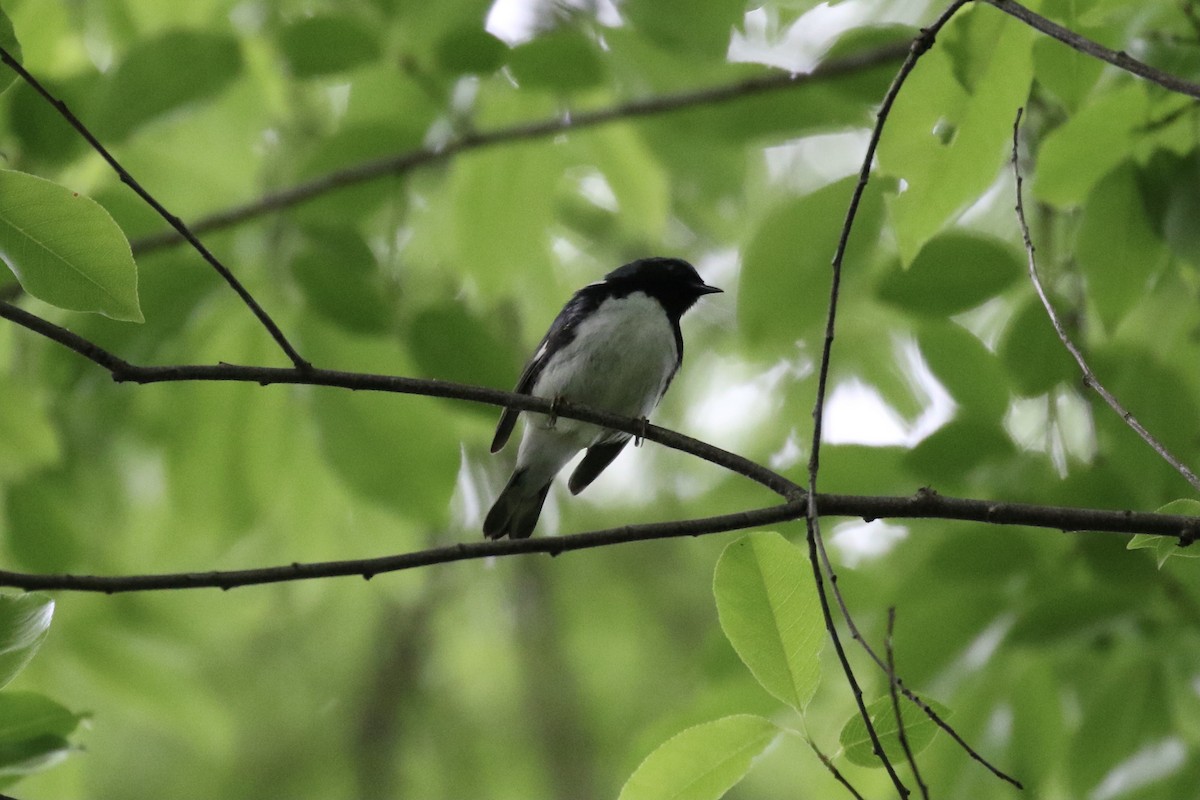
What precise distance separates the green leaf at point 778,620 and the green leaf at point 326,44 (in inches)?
87.2

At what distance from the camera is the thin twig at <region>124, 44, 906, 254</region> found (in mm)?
3777

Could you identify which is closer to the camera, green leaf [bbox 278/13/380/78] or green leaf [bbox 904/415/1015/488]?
green leaf [bbox 904/415/1015/488]

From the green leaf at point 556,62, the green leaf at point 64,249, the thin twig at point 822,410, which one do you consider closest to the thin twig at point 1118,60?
the thin twig at point 822,410

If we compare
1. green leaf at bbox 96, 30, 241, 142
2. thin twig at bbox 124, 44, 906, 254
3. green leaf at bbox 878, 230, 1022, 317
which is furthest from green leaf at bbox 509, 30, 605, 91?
green leaf at bbox 878, 230, 1022, 317

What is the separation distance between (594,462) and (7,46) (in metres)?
3.18

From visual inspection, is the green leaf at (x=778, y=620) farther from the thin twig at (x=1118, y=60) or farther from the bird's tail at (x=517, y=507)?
the bird's tail at (x=517, y=507)

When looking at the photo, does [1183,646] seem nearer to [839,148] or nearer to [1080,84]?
[1080,84]

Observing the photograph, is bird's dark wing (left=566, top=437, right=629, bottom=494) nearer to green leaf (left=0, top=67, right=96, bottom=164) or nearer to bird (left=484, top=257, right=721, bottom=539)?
bird (left=484, top=257, right=721, bottom=539)

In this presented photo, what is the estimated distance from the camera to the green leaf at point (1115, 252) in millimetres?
2988

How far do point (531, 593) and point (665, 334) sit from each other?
2.60m

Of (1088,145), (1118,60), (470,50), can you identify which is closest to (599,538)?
(1118,60)

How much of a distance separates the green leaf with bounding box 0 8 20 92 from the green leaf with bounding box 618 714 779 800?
1565 millimetres

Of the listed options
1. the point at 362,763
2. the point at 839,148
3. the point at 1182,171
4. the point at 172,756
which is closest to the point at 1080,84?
the point at 1182,171

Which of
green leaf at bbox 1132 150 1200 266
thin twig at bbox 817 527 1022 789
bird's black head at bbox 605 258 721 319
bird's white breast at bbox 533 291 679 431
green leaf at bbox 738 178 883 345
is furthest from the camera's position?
bird's black head at bbox 605 258 721 319
